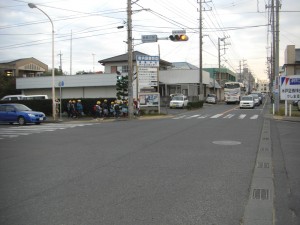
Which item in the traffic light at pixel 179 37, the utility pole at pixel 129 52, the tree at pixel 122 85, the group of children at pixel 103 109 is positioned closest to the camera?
the traffic light at pixel 179 37

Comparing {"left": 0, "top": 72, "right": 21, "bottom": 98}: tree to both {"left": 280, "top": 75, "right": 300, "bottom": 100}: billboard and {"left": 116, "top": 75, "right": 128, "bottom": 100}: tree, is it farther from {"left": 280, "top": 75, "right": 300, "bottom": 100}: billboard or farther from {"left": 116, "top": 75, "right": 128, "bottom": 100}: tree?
{"left": 280, "top": 75, "right": 300, "bottom": 100}: billboard

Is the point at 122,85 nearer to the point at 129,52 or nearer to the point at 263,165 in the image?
the point at 129,52

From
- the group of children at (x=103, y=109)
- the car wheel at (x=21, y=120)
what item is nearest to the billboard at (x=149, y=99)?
the group of children at (x=103, y=109)

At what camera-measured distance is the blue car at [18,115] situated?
25.0m

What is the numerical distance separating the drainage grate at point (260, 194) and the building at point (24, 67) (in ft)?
246

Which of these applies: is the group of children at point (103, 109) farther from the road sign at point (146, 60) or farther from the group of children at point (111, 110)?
the road sign at point (146, 60)

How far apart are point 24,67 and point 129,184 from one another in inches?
3365

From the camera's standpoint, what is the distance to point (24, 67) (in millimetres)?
86562

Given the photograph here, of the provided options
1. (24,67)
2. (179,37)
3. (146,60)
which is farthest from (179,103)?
(24,67)

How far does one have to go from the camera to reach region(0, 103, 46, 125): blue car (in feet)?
82.1

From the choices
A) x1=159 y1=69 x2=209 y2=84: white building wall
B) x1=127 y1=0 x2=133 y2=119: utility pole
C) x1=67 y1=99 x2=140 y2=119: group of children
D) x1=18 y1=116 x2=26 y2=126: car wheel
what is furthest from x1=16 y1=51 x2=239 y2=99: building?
x1=18 y1=116 x2=26 y2=126: car wheel

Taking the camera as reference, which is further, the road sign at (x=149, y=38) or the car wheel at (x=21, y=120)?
the road sign at (x=149, y=38)

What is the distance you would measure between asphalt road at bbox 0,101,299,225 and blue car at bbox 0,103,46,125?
12.9 metres

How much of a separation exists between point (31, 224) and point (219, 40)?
77197 mm
